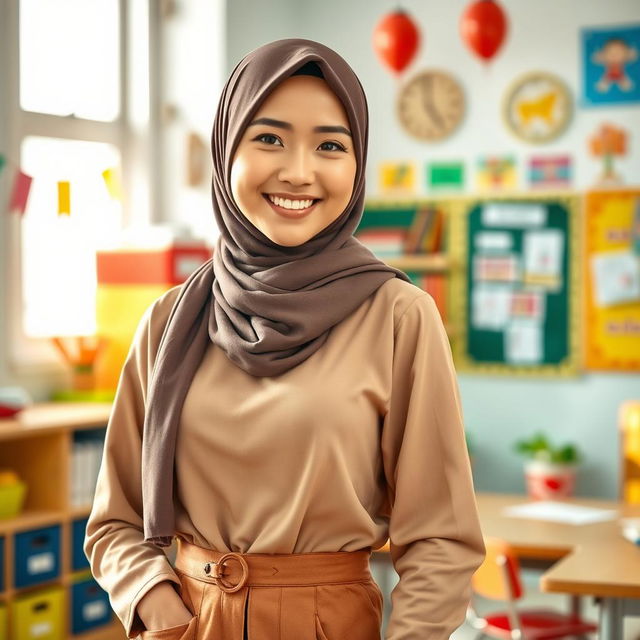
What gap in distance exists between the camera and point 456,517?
4.25 feet

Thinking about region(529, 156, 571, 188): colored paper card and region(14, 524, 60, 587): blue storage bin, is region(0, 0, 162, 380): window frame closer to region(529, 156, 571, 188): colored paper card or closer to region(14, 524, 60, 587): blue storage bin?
region(14, 524, 60, 587): blue storage bin

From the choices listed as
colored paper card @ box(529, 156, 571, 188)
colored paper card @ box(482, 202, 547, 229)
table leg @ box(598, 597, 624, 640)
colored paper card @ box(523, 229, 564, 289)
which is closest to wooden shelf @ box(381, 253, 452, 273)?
colored paper card @ box(482, 202, 547, 229)

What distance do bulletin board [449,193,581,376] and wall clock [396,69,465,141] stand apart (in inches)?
15.4

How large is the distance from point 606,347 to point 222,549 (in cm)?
395

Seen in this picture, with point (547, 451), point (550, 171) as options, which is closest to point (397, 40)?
point (550, 171)

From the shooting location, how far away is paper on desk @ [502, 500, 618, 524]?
11.1ft

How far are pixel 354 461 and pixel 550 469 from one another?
3.76 metres

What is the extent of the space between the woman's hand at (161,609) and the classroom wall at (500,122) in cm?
372

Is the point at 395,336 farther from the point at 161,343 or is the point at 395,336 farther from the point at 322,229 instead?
the point at 161,343

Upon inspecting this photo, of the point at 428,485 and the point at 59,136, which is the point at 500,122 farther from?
the point at 428,485

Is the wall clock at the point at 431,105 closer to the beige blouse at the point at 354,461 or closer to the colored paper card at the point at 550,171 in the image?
the colored paper card at the point at 550,171

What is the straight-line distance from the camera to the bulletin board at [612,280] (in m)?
4.94

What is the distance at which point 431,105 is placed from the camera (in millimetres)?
5281

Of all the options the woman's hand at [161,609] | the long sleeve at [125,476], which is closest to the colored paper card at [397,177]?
the long sleeve at [125,476]
